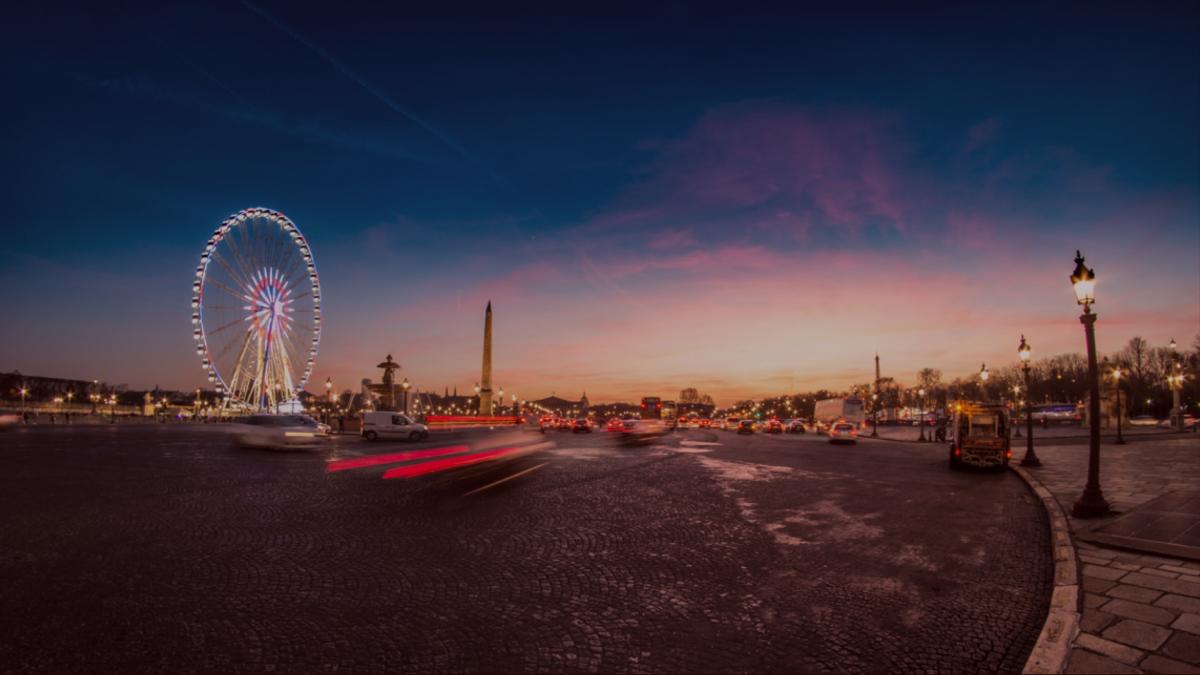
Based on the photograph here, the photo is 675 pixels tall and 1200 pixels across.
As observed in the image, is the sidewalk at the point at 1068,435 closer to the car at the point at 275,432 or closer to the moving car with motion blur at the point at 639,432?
the moving car with motion blur at the point at 639,432

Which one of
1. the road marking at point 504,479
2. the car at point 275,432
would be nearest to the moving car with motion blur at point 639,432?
the car at point 275,432

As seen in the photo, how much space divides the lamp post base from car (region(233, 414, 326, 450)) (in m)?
25.8

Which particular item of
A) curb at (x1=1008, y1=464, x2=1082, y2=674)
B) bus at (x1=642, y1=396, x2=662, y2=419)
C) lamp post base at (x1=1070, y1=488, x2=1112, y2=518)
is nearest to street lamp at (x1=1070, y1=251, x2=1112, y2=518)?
lamp post base at (x1=1070, y1=488, x2=1112, y2=518)

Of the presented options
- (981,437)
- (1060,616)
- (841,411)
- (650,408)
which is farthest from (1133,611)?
(841,411)

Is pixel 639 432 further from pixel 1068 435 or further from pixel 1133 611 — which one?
pixel 1133 611

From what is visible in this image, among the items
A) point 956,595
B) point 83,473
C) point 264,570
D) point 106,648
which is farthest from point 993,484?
point 83,473

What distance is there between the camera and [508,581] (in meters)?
5.98

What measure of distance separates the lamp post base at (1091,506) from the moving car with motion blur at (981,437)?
10.2 meters

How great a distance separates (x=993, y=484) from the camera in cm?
1552

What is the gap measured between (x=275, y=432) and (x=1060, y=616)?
2644 cm

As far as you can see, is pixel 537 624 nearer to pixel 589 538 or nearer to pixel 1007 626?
pixel 589 538

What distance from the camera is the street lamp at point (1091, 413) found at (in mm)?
9953

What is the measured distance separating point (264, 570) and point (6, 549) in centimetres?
336

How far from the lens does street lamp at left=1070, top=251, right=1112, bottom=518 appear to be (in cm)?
995
